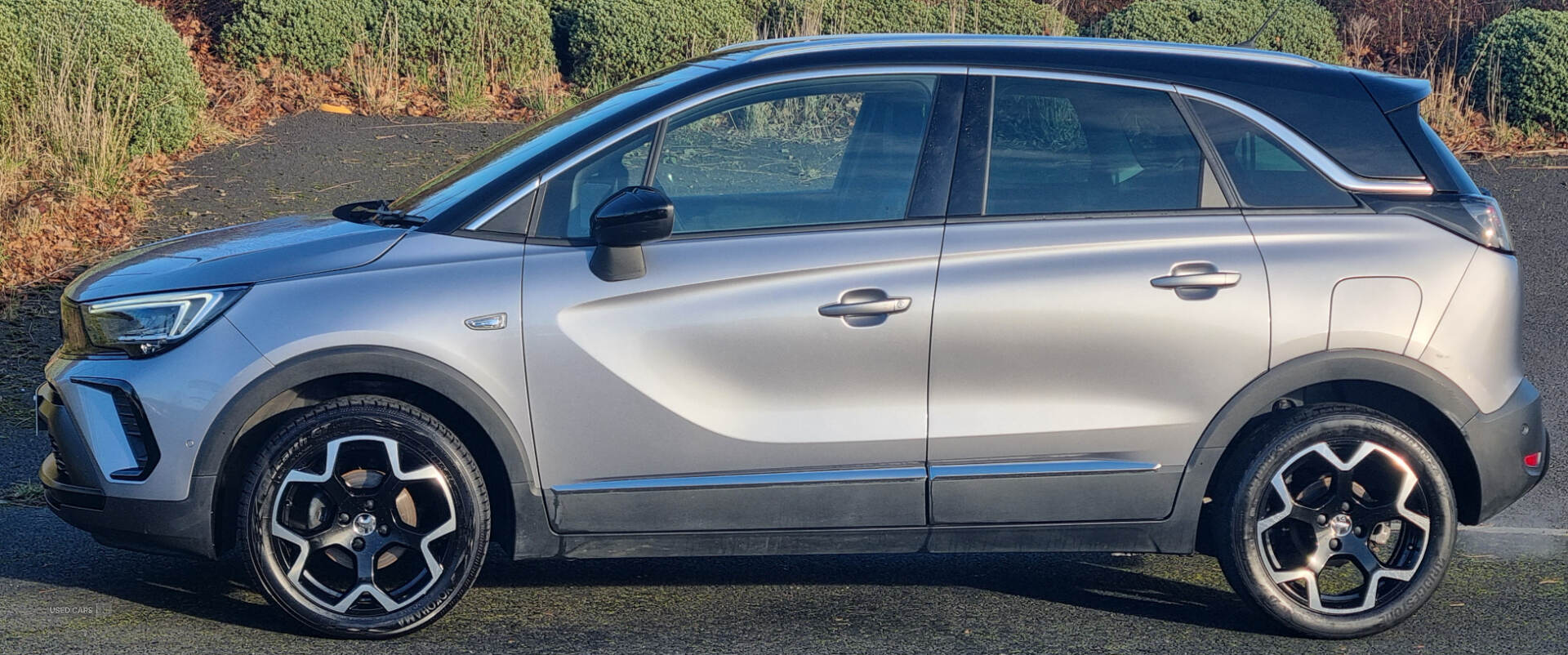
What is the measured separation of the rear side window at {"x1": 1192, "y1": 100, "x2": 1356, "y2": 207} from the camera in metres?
4.47

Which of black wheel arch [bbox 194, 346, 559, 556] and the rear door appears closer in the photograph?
black wheel arch [bbox 194, 346, 559, 556]

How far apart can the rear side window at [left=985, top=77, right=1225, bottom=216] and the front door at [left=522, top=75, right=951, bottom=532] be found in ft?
1.12

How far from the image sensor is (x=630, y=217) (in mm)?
4129

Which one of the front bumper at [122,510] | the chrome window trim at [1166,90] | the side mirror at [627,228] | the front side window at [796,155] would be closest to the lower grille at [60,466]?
the front bumper at [122,510]

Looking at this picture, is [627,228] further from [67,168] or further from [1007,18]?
[1007,18]

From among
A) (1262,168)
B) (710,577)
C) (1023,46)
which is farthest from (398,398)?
(1262,168)

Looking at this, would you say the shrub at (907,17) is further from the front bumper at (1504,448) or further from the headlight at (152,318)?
the headlight at (152,318)

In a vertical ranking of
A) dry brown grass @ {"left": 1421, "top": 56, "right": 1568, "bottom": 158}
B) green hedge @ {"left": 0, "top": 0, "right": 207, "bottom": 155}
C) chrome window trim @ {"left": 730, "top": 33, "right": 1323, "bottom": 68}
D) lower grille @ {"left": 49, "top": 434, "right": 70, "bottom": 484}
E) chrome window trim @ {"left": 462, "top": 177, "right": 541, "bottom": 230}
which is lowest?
dry brown grass @ {"left": 1421, "top": 56, "right": 1568, "bottom": 158}

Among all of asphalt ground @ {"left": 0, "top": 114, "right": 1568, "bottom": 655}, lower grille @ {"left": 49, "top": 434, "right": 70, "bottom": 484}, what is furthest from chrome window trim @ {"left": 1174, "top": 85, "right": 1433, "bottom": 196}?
lower grille @ {"left": 49, "top": 434, "right": 70, "bottom": 484}

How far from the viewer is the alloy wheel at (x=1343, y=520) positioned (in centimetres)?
443

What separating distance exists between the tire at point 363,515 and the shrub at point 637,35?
935 centimetres

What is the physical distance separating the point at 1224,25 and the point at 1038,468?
11035mm

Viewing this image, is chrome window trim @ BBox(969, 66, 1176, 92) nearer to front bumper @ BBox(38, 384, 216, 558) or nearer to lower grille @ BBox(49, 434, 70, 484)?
front bumper @ BBox(38, 384, 216, 558)

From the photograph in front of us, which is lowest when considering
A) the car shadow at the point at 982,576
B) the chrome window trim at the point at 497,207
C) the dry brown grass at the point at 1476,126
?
the dry brown grass at the point at 1476,126
